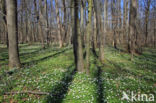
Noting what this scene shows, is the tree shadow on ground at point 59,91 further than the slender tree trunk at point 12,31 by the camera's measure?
No

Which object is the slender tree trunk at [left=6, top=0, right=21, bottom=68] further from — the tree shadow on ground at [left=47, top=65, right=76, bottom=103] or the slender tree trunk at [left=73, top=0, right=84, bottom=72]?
the slender tree trunk at [left=73, top=0, right=84, bottom=72]

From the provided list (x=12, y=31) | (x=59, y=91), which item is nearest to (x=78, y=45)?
(x=59, y=91)

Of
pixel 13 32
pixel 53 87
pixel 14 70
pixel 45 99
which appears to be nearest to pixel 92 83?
pixel 53 87

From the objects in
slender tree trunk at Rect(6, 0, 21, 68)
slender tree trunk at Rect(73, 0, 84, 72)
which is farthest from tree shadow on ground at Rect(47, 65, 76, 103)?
slender tree trunk at Rect(6, 0, 21, 68)

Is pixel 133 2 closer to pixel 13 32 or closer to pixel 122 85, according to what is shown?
pixel 122 85

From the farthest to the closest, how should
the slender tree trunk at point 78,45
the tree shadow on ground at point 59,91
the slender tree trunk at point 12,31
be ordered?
the slender tree trunk at point 12,31 < the slender tree trunk at point 78,45 < the tree shadow on ground at point 59,91

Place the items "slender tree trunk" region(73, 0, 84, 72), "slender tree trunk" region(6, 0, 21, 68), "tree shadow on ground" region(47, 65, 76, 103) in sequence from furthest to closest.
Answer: "slender tree trunk" region(6, 0, 21, 68)
"slender tree trunk" region(73, 0, 84, 72)
"tree shadow on ground" region(47, 65, 76, 103)

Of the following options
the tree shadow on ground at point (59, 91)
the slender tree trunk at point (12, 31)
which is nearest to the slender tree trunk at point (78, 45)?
the tree shadow on ground at point (59, 91)

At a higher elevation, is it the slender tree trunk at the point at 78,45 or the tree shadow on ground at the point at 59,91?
the slender tree trunk at the point at 78,45

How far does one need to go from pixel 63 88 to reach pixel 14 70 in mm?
4515

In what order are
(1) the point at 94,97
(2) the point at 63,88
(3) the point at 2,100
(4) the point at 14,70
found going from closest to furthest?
(3) the point at 2,100
(1) the point at 94,97
(2) the point at 63,88
(4) the point at 14,70

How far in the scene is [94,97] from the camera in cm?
557

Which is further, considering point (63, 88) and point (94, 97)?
point (63, 88)

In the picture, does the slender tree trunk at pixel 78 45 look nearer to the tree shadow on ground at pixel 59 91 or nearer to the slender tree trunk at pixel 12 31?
the tree shadow on ground at pixel 59 91
